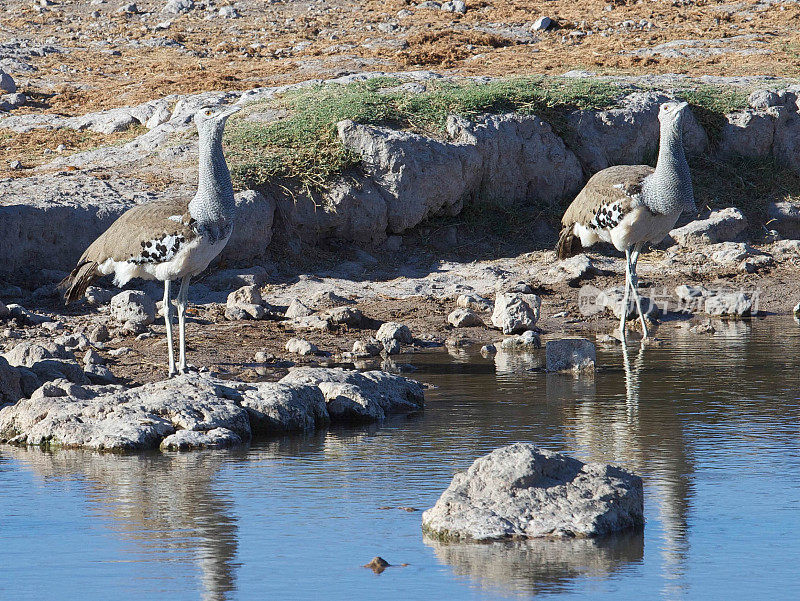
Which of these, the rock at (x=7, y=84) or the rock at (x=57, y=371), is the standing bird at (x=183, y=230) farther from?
the rock at (x=7, y=84)

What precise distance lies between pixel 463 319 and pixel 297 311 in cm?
153

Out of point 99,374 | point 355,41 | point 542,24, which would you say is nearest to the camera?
point 99,374

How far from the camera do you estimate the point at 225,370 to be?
8758 millimetres

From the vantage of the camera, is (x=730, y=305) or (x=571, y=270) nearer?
(x=730, y=305)

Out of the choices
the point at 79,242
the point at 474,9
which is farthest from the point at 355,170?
the point at 474,9

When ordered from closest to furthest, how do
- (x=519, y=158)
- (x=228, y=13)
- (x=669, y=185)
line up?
(x=669, y=185)
(x=519, y=158)
(x=228, y=13)

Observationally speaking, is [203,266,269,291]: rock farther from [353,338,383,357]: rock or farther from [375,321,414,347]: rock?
[353,338,383,357]: rock

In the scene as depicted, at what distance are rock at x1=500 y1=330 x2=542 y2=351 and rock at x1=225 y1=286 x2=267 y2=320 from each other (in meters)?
2.28

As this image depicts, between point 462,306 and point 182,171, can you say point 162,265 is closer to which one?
point 462,306

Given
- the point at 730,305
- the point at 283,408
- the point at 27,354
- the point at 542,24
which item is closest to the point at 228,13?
the point at 542,24

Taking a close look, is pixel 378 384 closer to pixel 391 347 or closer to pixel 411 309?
pixel 391 347

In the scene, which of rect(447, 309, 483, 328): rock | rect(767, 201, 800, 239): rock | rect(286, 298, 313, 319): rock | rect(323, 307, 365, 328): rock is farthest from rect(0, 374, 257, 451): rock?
rect(767, 201, 800, 239): rock

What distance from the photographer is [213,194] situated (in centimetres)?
830

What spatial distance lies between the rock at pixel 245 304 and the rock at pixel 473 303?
1935 mm
